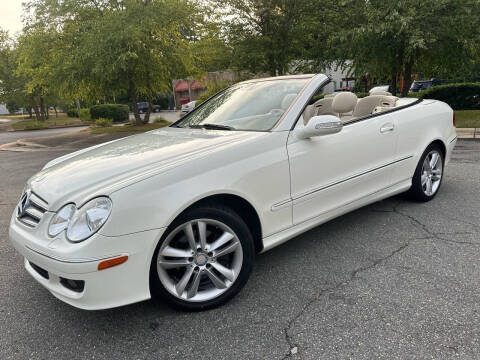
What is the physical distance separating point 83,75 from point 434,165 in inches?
517

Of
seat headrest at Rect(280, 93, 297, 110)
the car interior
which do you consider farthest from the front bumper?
the car interior

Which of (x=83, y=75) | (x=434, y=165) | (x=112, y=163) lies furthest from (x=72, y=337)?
(x=83, y=75)

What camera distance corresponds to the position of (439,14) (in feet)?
33.3

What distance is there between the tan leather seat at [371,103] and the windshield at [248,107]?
1.15 m

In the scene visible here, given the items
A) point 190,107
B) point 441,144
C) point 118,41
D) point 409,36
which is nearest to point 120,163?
point 441,144

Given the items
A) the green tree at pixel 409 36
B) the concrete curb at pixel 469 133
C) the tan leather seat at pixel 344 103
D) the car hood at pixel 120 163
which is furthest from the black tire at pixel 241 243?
the green tree at pixel 409 36

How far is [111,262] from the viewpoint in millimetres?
2037

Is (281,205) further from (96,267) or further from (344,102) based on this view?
(344,102)

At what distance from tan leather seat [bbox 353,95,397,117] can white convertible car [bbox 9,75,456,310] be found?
29 centimetres

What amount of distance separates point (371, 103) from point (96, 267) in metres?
3.33

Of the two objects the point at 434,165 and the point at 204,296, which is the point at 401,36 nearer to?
the point at 434,165

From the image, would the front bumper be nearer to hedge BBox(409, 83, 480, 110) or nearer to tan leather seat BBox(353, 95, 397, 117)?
tan leather seat BBox(353, 95, 397, 117)

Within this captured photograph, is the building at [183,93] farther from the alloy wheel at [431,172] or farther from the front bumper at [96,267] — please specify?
the front bumper at [96,267]

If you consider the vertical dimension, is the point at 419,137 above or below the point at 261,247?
above
